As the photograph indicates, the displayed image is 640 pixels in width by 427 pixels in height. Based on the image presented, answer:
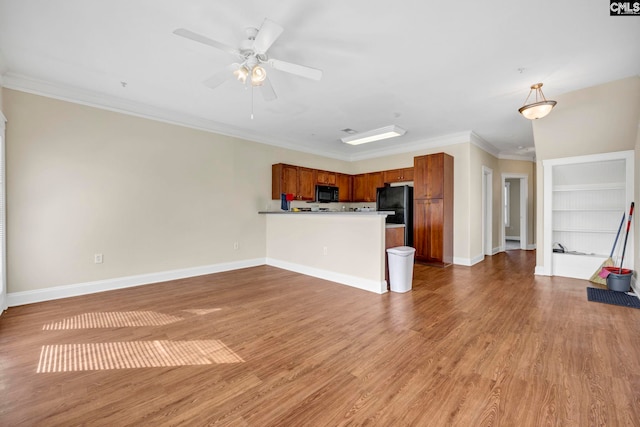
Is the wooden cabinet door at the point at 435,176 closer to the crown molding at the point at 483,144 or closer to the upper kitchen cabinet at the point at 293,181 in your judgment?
the crown molding at the point at 483,144

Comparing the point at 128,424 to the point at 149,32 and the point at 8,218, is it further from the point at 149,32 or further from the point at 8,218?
the point at 8,218

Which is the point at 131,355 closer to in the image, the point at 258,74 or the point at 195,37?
the point at 195,37

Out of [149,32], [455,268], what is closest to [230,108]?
[149,32]

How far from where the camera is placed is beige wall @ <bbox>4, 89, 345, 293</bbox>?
3.33 metres

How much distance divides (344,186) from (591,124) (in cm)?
478

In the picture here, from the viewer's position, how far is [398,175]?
653 cm

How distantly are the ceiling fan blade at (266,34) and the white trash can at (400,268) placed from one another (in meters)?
2.86

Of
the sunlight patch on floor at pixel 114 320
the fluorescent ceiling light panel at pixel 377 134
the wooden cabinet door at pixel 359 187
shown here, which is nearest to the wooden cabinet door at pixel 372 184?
the wooden cabinet door at pixel 359 187

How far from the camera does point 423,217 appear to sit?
5.70m

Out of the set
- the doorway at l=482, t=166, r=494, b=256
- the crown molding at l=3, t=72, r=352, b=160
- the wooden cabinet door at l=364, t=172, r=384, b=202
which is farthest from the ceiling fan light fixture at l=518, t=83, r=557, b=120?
the crown molding at l=3, t=72, r=352, b=160

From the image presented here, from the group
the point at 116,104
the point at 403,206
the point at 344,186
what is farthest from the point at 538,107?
the point at 116,104

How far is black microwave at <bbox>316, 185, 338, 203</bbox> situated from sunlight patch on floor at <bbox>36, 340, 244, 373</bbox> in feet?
15.2

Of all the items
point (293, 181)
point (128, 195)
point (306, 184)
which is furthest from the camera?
point (306, 184)

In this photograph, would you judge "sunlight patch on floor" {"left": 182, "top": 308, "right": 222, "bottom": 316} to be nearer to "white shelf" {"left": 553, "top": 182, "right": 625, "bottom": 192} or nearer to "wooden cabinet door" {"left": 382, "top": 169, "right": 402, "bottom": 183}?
"wooden cabinet door" {"left": 382, "top": 169, "right": 402, "bottom": 183}
